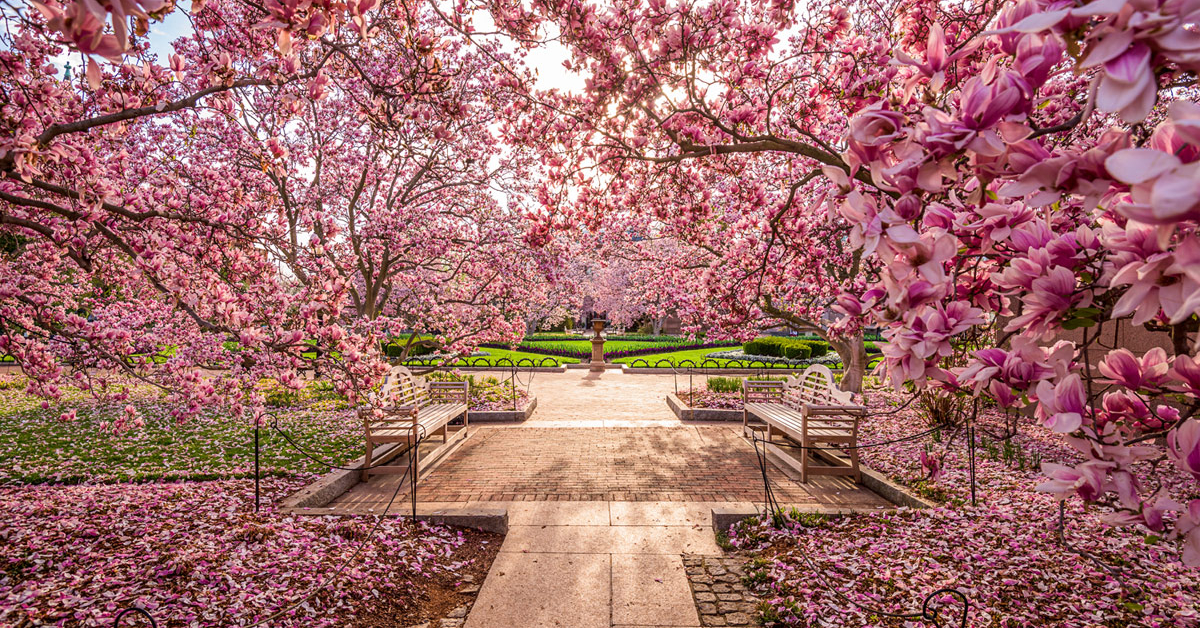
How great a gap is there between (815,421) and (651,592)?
3628 millimetres

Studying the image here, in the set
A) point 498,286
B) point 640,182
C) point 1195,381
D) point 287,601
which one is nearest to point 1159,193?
point 1195,381

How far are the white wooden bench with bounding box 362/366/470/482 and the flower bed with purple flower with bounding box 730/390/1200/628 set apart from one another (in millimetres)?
3634

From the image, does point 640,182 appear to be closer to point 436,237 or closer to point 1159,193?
point 436,237

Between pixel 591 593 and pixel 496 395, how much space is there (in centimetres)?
851

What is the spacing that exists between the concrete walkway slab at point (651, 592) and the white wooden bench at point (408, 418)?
2358 millimetres

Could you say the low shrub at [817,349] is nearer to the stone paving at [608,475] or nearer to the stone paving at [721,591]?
the stone paving at [608,475]

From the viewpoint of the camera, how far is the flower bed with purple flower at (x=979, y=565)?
10.4ft

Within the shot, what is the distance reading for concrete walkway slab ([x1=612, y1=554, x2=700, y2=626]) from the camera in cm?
337

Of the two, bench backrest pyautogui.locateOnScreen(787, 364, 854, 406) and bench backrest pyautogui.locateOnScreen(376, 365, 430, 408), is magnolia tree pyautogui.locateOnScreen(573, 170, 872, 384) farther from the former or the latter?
bench backrest pyautogui.locateOnScreen(376, 365, 430, 408)

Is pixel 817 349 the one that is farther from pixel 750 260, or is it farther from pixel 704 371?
pixel 750 260

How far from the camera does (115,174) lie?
5.62 meters

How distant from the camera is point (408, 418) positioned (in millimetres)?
6453

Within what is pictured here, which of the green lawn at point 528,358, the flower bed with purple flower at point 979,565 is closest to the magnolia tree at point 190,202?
the flower bed with purple flower at point 979,565

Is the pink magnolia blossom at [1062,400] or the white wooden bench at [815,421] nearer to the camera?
the pink magnolia blossom at [1062,400]
